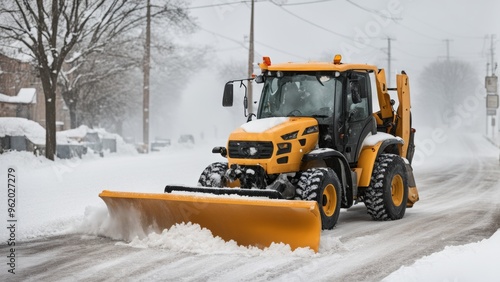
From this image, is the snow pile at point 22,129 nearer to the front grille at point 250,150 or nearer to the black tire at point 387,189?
the black tire at point 387,189

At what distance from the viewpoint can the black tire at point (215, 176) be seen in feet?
32.5

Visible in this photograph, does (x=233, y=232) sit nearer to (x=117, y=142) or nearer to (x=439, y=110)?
(x=117, y=142)

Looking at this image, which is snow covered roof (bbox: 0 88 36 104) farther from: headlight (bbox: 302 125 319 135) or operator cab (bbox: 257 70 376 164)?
headlight (bbox: 302 125 319 135)

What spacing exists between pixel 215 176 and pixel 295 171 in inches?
44.5

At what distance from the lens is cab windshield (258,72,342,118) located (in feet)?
33.9

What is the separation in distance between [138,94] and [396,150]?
52191 mm

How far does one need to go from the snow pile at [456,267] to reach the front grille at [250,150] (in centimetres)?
267

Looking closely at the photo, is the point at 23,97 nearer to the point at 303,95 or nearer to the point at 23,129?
the point at 23,129

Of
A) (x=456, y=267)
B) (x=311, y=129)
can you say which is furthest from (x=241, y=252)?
(x=456, y=267)

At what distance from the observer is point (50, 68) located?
82.3 ft

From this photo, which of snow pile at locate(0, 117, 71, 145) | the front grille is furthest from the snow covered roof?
the front grille

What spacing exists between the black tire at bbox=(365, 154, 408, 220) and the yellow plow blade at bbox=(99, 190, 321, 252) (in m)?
2.96

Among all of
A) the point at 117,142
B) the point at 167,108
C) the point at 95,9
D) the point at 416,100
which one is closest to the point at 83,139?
the point at 117,142

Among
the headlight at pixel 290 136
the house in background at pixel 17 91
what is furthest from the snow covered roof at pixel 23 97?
the headlight at pixel 290 136
